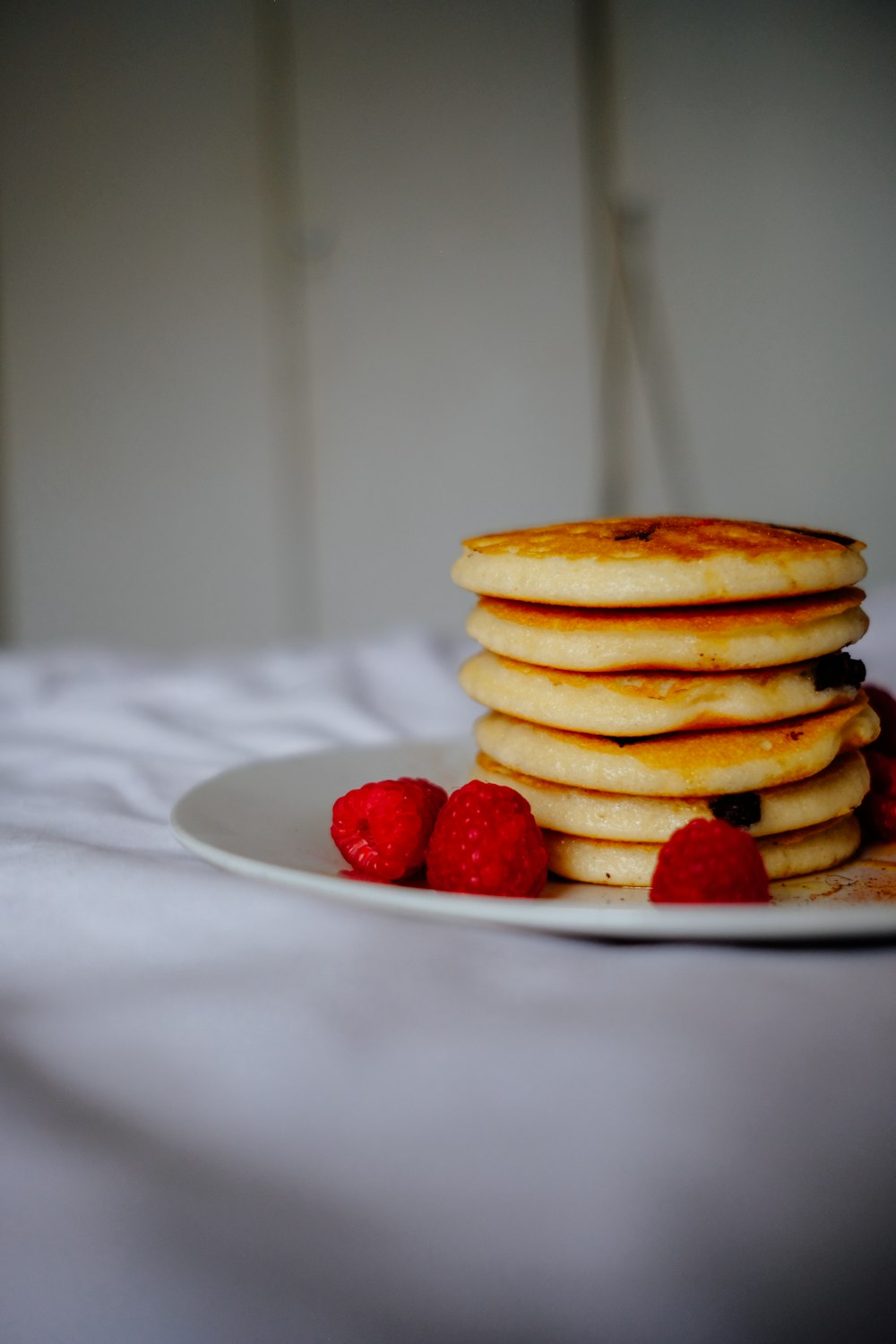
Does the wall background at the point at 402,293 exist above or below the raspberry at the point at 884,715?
above

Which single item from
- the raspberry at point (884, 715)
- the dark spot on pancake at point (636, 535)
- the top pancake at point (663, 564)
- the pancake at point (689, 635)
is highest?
the dark spot on pancake at point (636, 535)

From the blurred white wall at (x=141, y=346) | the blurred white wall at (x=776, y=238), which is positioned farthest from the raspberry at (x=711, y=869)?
the blurred white wall at (x=141, y=346)

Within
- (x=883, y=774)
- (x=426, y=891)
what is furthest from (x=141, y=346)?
(x=426, y=891)

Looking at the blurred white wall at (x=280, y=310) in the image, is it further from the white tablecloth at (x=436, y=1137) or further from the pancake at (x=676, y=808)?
the white tablecloth at (x=436, y=1137)

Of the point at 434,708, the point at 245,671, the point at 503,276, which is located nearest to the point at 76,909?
the point at 434,708

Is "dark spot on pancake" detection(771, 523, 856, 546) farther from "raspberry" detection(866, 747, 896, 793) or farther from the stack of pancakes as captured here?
"raspberry" detection(866, 747, 896, 793)

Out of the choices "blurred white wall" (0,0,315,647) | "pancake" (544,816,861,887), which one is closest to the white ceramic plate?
"pancake" (544,816,861,887)
